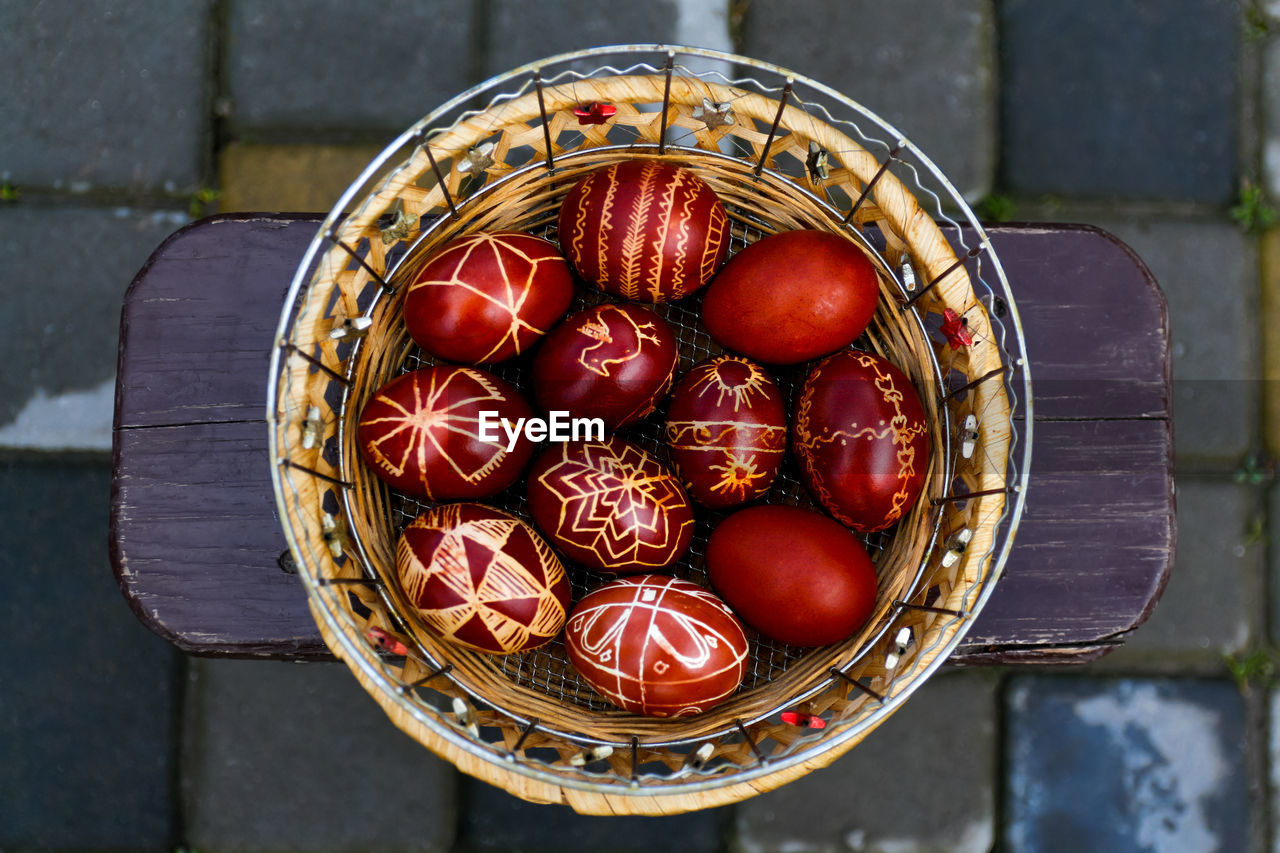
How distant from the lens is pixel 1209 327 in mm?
1772

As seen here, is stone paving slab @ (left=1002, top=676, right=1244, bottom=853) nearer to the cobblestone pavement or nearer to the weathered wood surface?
the cobblestone pavement

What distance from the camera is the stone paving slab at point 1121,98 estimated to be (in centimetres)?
178

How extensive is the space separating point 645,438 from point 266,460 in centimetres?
52

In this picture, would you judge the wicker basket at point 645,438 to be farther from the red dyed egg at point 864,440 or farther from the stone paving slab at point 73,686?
the stone paving slab at point 73,686

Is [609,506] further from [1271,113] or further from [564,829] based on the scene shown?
[1271,113]

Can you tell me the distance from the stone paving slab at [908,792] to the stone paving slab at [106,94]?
1.60m

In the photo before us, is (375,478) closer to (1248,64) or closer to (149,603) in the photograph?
(149,603)

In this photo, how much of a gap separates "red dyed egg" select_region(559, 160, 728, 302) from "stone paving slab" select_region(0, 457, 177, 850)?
1.13 meters

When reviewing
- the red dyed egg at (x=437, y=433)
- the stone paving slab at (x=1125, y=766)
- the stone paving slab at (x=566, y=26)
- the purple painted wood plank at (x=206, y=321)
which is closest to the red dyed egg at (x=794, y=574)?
the red dyed egg at (x=437, y=433)

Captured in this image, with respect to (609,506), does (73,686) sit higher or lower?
lower

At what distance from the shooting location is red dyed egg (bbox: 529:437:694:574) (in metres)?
1.12

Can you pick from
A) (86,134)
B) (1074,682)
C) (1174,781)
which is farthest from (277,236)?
(1174,781)

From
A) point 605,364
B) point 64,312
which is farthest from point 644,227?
point 64,312

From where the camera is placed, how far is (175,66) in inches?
69.2
